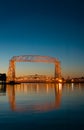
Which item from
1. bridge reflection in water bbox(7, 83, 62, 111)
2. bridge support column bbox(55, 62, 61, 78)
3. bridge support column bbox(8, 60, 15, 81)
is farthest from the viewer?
bridge support column bbox(55, 62, 61, 78)

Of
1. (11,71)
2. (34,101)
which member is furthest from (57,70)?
(34,101)

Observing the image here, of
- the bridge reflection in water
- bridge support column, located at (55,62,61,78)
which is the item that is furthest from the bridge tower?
the bridge reflection in water

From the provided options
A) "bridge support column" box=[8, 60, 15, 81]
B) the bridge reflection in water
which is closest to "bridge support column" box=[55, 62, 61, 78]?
"bridge support column" box=[8, 60, 15, 81]

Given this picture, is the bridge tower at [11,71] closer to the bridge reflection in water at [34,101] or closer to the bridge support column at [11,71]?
the bridge support column at [11,71]

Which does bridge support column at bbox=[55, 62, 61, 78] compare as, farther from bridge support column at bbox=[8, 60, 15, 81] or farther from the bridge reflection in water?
the bridge reflection in water

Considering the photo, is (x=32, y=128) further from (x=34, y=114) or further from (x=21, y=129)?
(x=34, y=114)

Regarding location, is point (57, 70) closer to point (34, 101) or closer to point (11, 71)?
point (11, 71)

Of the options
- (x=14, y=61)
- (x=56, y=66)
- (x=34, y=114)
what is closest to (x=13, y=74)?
(x=14, y=61)

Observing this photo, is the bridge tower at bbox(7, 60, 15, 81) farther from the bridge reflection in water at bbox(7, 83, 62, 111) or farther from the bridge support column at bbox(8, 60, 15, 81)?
the bridge reflection in water at bbox(7, 83, 62, 111)

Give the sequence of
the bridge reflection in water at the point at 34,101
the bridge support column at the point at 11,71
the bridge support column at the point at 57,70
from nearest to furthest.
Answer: the bridge reflection in water at the point at 34,101
the bridge support column at the point at 11,71
the bridge support column at the point at 57,70

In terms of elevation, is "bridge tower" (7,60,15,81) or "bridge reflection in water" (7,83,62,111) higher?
"bridge tower" (7,60,15,81)

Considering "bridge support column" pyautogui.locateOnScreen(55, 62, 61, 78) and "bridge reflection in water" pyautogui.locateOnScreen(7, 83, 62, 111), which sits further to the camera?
"bridge support column" pyautogui.locateOnScreen(55, 62, 61, 78)

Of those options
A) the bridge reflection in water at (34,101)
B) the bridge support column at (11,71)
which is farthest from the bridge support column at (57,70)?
the bridge reflection in water at (34,101)

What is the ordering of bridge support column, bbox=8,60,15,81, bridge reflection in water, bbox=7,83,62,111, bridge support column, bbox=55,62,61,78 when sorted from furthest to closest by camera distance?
1. bridge support column, bbox=55,62,61,78
2. bridge support column, bbox=8,60,15,81
3. bridge reflection in water, bbox=7,83,62,111
